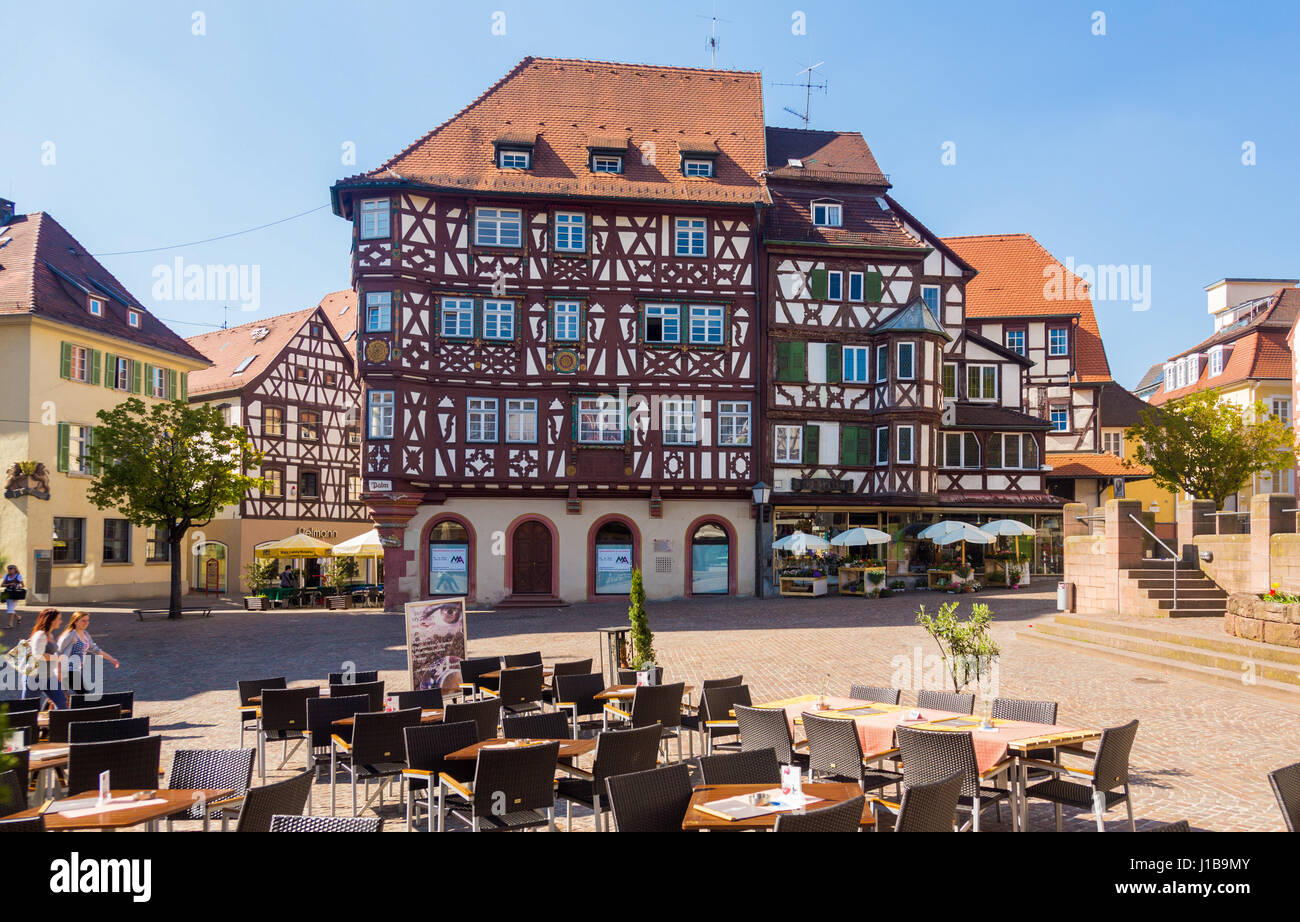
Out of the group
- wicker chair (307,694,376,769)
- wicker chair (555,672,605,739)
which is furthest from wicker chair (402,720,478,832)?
wicker chair (555,672,605,739)

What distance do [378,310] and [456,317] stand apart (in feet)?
7.36

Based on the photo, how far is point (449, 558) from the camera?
1198 inches

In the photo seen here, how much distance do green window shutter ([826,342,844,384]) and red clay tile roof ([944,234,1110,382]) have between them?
406 inches

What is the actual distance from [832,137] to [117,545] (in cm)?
2851

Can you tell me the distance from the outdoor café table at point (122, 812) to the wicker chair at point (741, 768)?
316cm

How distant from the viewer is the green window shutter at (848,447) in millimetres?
32969

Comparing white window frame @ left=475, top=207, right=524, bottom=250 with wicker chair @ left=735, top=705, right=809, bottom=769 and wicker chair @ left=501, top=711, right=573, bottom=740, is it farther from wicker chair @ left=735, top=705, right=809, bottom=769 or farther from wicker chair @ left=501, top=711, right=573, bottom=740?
wicker chair @ left=735, top=705, right=809, bottom=769

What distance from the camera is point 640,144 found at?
109ft

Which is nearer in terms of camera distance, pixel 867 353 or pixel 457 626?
pixel 457 626

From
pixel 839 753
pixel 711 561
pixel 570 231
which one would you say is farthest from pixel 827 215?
pixel 839 753

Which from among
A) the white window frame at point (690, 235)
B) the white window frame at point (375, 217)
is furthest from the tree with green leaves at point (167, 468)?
the white window frame at point (690, 235)
